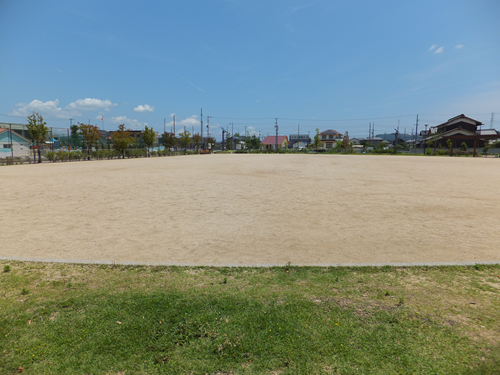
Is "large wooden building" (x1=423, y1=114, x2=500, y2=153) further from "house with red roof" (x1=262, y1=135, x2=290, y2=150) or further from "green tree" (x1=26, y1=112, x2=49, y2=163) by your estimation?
"green tree" (x1=26, y1=112, x2=49, y2=163)

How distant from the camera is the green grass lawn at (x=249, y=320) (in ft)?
8.70

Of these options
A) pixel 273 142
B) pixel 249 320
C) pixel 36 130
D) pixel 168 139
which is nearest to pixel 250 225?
pixel 249 320

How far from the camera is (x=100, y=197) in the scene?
10500 mm

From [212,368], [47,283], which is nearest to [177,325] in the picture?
[212,368]

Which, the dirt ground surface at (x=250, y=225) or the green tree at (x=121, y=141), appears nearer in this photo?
the dirt ground surface at (x=250, y=225)

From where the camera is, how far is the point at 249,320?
3260mm

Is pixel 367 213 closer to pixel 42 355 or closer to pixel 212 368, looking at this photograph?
pixel 212 368

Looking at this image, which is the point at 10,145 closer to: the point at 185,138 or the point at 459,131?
the point at 185,138

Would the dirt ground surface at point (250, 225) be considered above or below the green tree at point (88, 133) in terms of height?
below

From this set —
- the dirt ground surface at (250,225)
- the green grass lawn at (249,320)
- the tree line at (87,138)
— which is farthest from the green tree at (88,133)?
the green grass lawn at (249,320)

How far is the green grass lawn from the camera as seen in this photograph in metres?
2.65

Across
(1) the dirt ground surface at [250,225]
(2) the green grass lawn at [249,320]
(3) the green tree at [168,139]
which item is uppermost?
(3) the green tree at [168,139]

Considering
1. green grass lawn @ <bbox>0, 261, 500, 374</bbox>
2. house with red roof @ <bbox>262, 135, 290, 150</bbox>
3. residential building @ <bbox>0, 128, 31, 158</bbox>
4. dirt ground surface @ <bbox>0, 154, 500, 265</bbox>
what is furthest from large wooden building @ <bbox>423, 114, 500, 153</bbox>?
residential building @ <bbox>0, 128, 31, 158</bbox>

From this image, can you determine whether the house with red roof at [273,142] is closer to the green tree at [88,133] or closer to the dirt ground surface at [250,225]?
the green tree at [88,133]
